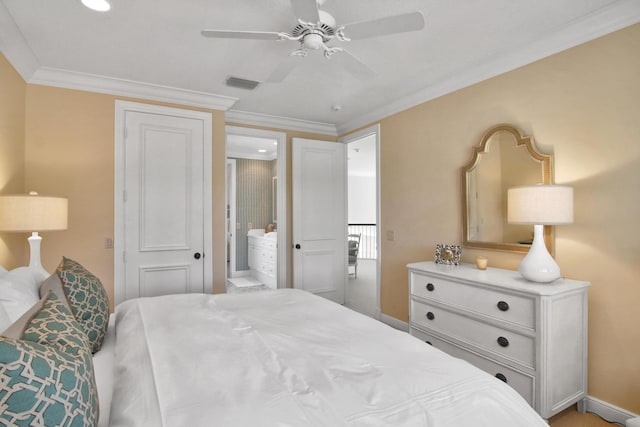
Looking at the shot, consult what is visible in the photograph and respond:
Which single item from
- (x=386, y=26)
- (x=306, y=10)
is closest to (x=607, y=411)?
(x=386, y=26)

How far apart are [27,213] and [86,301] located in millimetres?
1131

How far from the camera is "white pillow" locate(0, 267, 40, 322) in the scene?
4.21 ft

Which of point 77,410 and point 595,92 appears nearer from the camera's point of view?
point 77,410

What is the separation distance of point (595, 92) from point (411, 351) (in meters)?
2.10

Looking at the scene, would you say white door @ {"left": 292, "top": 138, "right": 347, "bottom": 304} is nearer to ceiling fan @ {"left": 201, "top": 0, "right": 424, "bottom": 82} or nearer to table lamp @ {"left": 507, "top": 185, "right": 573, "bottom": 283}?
ceiling fan @ {"left": 201, "top": 0, "right": 424, "bottom": 82}

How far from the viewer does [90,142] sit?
10.1 feet

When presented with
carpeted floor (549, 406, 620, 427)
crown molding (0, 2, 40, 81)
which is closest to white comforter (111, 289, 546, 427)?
carpeted floor (549, 406, 620, 427)

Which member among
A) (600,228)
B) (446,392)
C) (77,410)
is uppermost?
(600,228)

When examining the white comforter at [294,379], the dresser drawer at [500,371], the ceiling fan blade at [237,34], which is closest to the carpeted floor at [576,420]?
the dresser drawer at [500,371]

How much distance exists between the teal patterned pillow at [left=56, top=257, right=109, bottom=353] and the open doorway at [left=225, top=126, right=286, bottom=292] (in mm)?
3907

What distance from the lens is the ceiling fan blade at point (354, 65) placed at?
2047mm

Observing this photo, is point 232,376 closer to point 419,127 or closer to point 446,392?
point 446,392

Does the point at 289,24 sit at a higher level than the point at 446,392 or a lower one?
higher

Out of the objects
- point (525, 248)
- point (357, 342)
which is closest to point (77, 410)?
point (357, 342)
